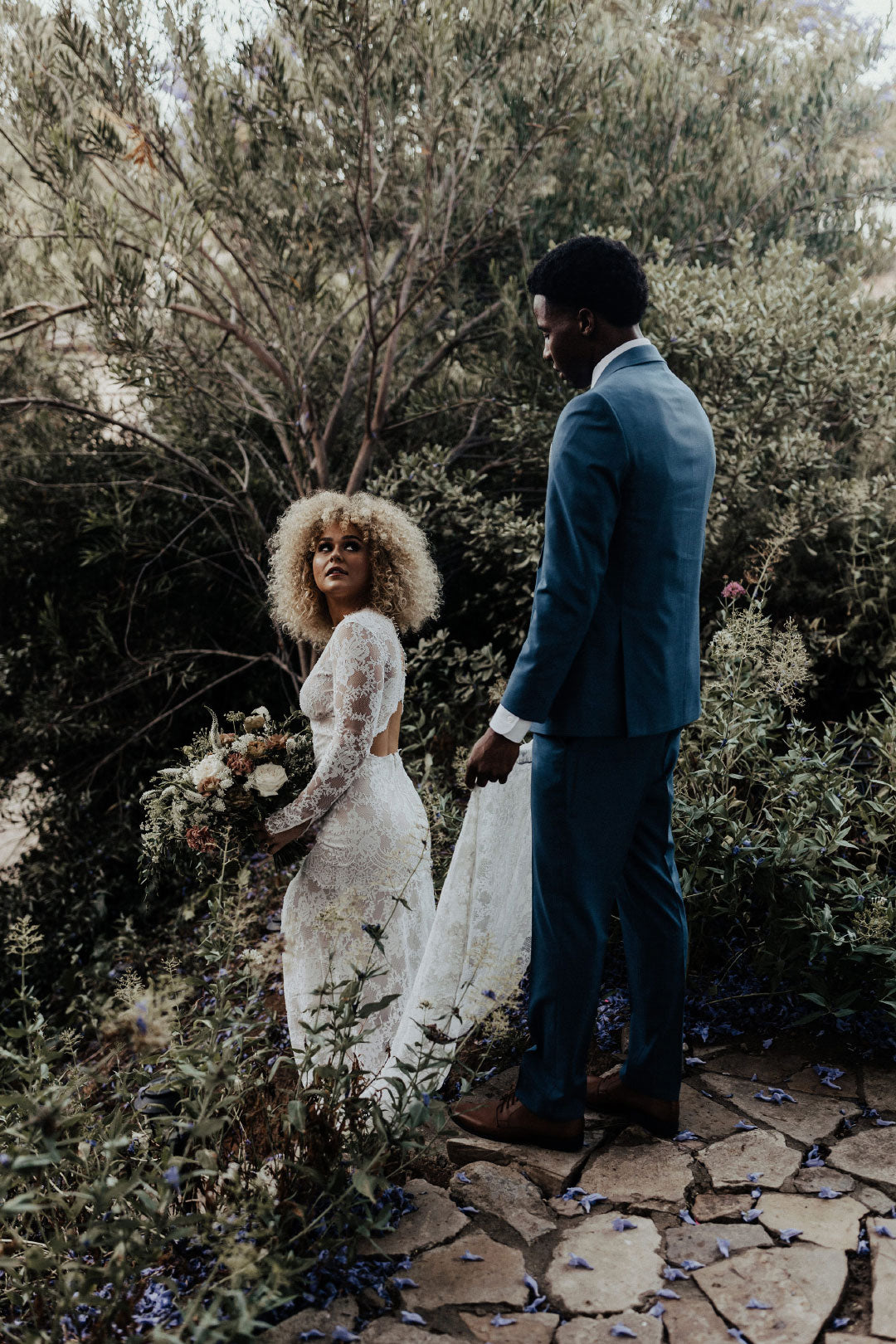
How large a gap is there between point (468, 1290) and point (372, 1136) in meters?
0.37

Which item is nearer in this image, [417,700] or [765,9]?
[417,700]

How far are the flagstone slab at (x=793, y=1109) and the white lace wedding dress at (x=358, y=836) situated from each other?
1.00 metres

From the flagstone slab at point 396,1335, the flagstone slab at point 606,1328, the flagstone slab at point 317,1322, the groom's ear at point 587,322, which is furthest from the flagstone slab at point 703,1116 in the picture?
the groom's ear at point 587,322

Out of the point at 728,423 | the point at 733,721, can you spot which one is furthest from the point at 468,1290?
the point at 728,423

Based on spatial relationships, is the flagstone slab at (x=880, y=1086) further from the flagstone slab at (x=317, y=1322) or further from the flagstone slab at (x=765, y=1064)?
the flagstone slab at (x=317, y=1322)

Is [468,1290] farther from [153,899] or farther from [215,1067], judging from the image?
[153,899]

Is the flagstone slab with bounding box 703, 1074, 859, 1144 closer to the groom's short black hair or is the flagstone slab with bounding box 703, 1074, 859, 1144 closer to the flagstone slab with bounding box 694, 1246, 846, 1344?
the flagstone slab with bounding box 694, 1246, 846, 1344

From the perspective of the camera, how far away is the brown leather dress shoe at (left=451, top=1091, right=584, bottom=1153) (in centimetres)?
266

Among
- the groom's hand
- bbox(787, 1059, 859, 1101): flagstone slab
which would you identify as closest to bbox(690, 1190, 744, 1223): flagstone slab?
bbox(787, 1059, 859, 1101): flagstone slab

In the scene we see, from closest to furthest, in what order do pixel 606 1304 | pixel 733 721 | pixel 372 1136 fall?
1. pixel 606 1304
2. pixel 372 1136
3. pixel 733 721

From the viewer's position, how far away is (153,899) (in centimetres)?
587

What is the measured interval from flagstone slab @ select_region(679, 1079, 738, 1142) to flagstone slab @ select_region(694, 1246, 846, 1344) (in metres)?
0.50

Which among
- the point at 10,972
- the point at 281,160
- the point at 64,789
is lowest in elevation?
the point at 10,972

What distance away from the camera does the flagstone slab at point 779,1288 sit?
80.9 inches
